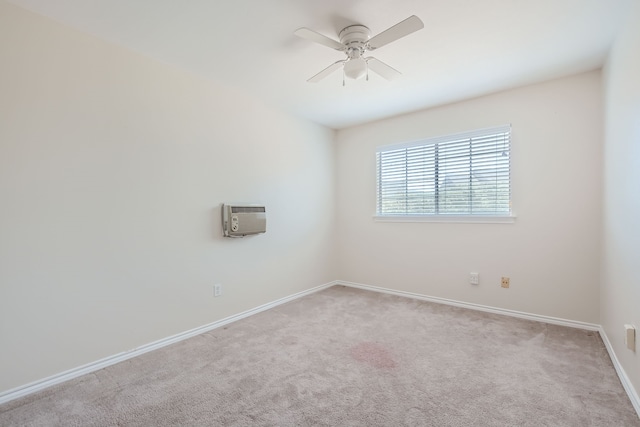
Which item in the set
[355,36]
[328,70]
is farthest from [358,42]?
[328,70]

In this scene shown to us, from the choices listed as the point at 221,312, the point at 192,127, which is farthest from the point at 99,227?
the point at 221,312

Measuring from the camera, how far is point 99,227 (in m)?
2.06

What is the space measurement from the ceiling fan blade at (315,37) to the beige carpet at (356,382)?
6.88 feet

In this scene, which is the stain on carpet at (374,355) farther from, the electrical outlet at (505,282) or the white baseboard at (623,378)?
the electrical outlet at (505,282)

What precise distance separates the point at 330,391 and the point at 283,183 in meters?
2.27

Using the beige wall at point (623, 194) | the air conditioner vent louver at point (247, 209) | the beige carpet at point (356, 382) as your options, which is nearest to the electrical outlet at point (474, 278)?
the beige carpet at point (356, 382)

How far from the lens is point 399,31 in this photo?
67.5 inches

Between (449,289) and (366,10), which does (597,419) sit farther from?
(366,10)

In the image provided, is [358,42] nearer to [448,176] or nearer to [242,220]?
[242,220]

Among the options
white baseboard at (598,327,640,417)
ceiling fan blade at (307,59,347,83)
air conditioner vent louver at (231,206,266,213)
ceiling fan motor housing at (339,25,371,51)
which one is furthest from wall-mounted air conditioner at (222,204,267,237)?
white baseboard at (598,327,640,417)

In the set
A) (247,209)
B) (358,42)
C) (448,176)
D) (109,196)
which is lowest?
(247,209)

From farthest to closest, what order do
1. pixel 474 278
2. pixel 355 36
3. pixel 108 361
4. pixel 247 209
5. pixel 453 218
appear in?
pixel 453 218, pixel 474 278, pixel 247 209, pixel 108 361, pixel 355 36

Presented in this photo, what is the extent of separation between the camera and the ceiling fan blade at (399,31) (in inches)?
63.4

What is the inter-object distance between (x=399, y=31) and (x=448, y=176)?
2.06 m
